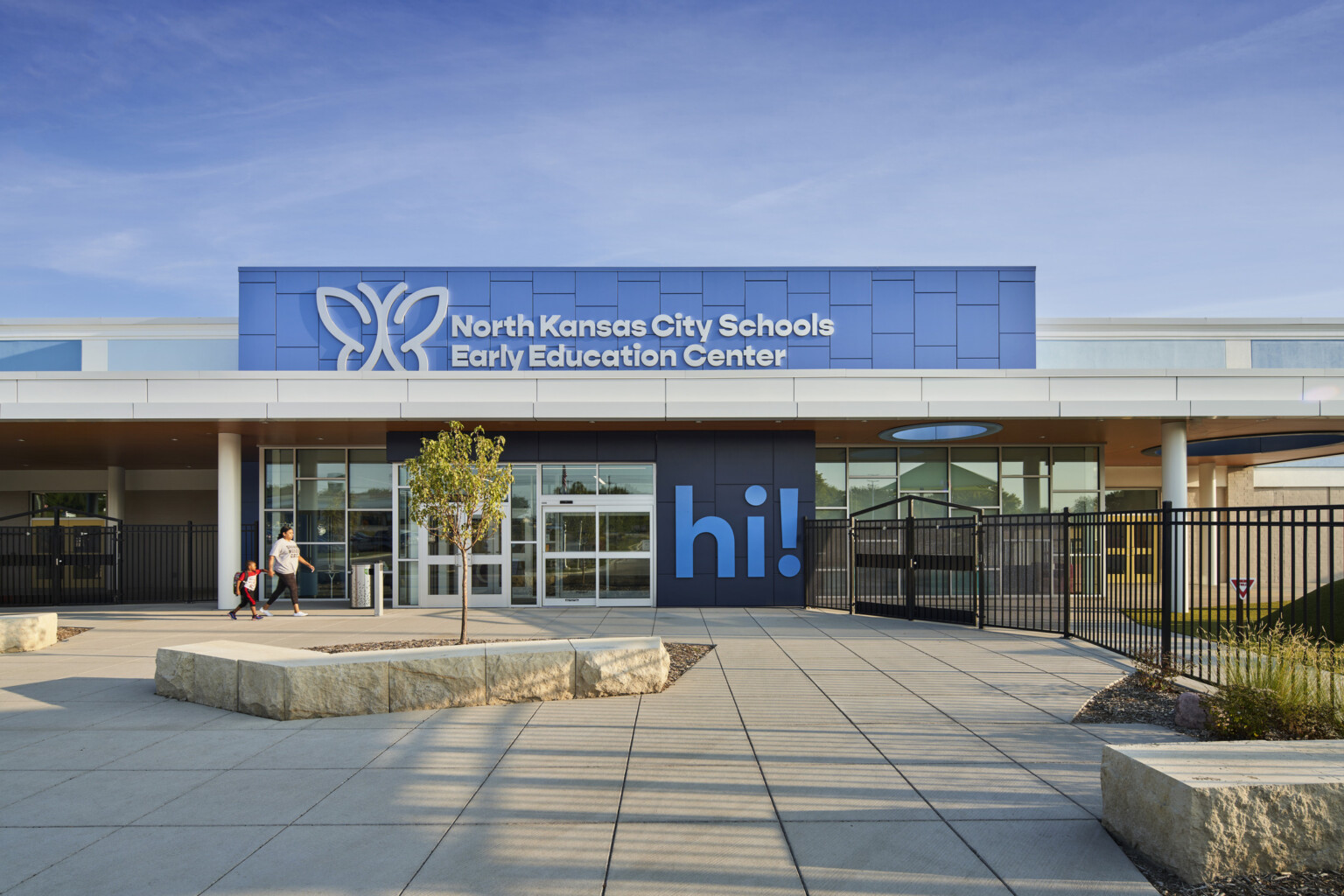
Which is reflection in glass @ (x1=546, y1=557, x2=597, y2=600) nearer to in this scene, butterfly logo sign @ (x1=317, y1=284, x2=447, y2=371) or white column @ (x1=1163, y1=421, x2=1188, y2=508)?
butterfly logo sign @ (x1=317, y1=284, x2=447, y2=371)


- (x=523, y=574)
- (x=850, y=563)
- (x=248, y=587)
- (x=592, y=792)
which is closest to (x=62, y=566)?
(x=248, y=587)

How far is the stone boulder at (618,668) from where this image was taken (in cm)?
891

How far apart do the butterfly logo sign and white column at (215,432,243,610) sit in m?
3.91

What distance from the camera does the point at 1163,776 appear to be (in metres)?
4.54

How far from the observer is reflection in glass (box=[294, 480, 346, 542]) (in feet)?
69.4

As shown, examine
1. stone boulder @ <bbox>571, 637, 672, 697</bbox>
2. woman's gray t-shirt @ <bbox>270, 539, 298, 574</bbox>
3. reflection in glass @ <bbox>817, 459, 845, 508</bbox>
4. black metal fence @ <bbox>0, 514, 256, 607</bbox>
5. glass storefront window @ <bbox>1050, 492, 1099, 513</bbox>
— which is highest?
reflection in glass @ <bbox>817, 459, 845, 508</bbox>

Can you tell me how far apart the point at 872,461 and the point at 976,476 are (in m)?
2.64

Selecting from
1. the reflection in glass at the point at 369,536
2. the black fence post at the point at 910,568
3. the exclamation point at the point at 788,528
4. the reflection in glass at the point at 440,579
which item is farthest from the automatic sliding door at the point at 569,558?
the black fence post at the point at 910,568

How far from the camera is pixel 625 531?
18.9 meters

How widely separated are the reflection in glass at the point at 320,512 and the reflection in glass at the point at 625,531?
6.97 metres

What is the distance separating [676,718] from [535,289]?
16.1 metres

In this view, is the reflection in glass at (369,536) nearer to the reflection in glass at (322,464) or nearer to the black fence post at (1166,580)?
the reflection in glass at (322,464)

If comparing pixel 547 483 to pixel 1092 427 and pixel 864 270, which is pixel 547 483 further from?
pixel 1092 427

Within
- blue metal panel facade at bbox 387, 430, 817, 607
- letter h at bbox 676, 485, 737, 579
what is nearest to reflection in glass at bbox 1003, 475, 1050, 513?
blue metal panel facade at bbox 387, 430, 817, 607
